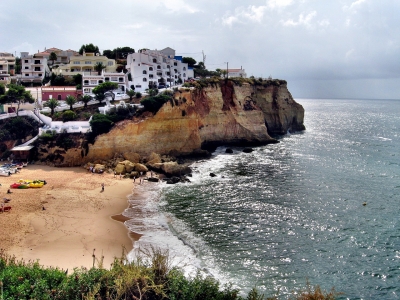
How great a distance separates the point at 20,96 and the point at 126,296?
159 ft

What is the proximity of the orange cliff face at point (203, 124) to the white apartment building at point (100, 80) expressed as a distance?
52.2 ft

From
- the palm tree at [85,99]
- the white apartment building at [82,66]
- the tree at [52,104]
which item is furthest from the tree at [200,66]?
the tree at [52,104]

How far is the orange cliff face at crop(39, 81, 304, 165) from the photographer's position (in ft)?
167

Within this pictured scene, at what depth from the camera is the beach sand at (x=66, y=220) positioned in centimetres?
2469

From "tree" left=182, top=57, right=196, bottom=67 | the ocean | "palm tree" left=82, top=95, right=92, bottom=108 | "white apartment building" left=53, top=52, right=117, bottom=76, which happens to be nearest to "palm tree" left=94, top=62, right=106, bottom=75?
"white apartment building" left=53, top=52, right=117, bottom=76

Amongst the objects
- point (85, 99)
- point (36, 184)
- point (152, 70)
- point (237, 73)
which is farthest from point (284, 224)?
point (237, 73)

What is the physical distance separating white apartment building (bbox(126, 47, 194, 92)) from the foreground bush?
5697 centimetres

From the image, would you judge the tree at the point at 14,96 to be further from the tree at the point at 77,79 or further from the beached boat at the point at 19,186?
the beached boat at the point at 19,186

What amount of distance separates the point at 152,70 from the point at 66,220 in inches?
1957

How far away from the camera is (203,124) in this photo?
6306 cm

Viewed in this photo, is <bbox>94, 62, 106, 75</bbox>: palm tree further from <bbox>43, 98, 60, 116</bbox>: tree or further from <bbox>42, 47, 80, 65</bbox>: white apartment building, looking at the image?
<bbox>43, 98, 60, 116</bbox>: tree

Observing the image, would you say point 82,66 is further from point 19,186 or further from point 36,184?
point 19,186

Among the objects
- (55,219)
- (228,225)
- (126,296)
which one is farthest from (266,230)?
(55,219)

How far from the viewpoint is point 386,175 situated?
45906 mm
